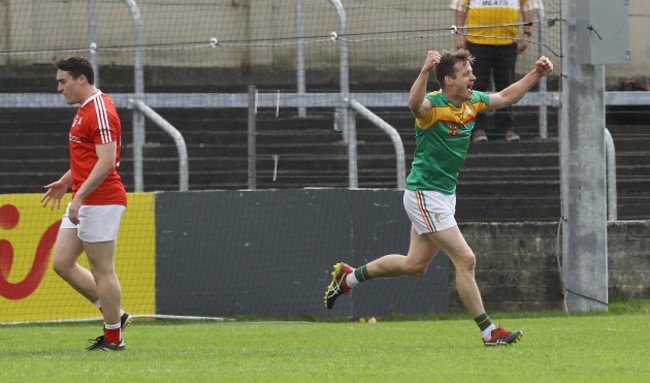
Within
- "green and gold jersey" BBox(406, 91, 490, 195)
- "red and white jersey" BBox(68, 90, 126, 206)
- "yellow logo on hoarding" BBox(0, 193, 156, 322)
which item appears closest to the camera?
"red and white jersey" BBox(68, 90, 126, 206)

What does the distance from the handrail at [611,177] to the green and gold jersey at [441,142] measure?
16.9 ft

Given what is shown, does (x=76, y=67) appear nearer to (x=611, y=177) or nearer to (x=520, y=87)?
(x=520, y=87)

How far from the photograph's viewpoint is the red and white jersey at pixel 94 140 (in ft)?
35.4

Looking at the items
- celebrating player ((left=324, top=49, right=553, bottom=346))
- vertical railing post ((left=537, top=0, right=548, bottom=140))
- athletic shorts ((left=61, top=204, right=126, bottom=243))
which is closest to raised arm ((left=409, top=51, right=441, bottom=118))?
celebrating player ((left=324, top=49, right=553, bottom=346))

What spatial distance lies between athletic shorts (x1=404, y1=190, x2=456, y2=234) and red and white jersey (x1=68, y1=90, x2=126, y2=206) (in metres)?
2.07

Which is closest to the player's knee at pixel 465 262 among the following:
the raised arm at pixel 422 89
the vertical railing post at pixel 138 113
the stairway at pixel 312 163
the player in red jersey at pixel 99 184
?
the raised arm at pixel 422 89

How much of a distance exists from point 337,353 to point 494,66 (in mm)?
7656

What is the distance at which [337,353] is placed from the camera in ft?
34.3

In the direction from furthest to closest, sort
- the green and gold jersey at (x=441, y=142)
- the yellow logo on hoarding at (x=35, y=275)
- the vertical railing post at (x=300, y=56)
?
the vertical railing post at (x=300, y=56) → the yellow logo on hoarding at (x=35, y=275) → the green and gold jersey at (x=441, y=142)

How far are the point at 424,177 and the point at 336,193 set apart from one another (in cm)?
460

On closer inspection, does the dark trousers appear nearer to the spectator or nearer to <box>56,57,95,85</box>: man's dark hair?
the spectator

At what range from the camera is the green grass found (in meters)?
8.67

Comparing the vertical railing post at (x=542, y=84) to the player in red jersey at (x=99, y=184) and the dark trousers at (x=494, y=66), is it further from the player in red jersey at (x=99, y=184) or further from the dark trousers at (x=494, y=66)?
the player in red jersey at (x=99, y=184)

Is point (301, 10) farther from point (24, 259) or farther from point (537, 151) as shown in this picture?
point (24, 259)
